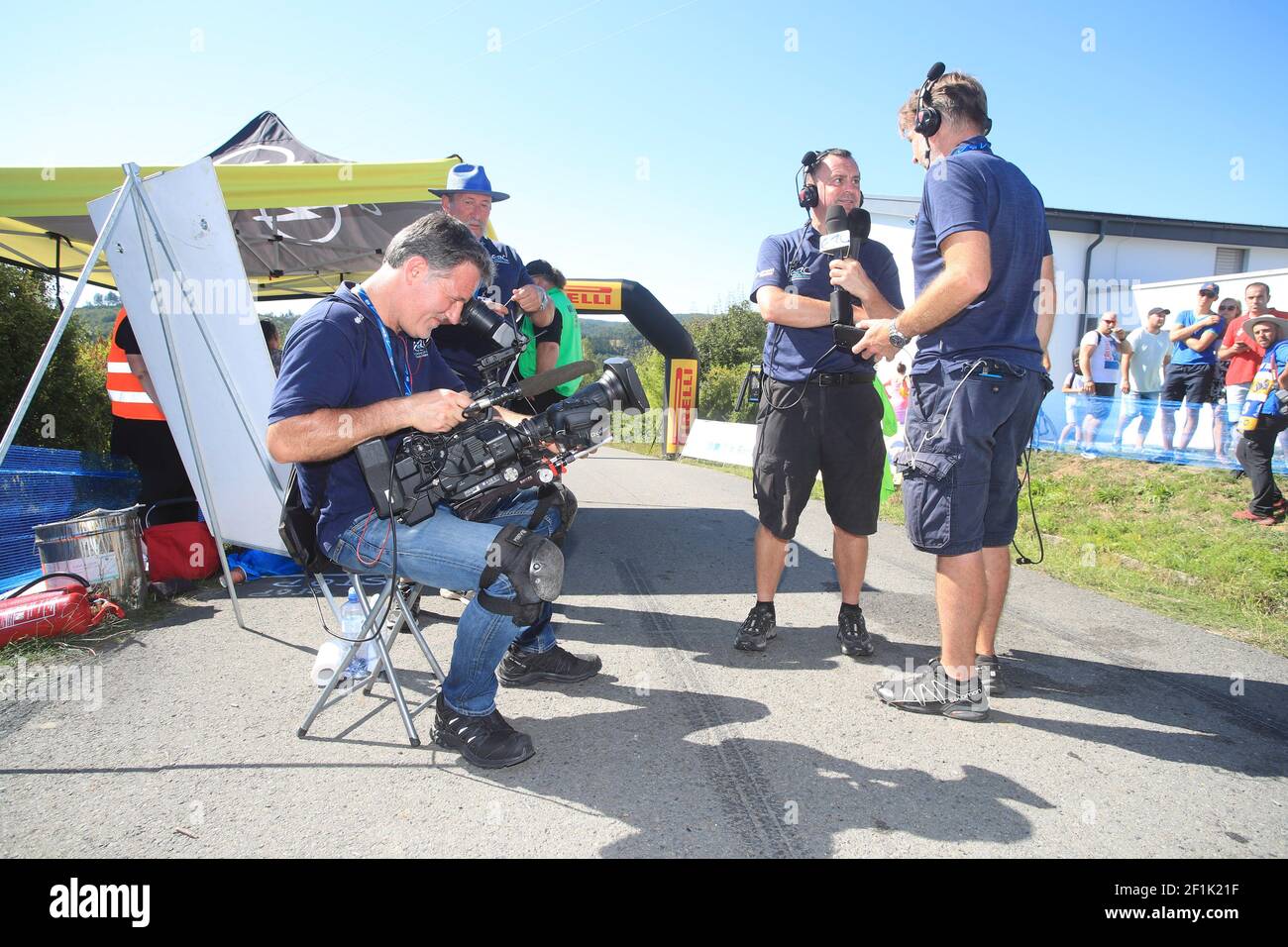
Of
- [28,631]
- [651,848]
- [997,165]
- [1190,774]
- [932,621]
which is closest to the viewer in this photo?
[651,848]

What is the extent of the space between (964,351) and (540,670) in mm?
2348

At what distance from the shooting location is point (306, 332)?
7.66ft

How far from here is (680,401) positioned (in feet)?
58.8

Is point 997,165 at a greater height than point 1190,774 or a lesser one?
greater

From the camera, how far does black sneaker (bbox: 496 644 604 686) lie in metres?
3.36

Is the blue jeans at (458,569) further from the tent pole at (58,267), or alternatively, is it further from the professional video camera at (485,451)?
the tent pole at (58,267)

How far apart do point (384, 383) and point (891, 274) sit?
262cm

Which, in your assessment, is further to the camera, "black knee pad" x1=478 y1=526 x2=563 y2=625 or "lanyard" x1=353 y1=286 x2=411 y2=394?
"lanyard" x1=353 y1=286 x2=411 y2=394

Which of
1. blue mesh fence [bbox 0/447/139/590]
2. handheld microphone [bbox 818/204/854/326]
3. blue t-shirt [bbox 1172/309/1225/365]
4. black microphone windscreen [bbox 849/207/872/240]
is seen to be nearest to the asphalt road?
blue mesh fence [bbox 0/447/139/590]

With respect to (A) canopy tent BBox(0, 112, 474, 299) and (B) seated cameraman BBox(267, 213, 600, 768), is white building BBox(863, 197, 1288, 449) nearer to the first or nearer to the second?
(A) canopy tent BBox(0, 112, 474, 299)

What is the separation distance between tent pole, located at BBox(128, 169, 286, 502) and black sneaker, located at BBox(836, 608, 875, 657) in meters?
2.96

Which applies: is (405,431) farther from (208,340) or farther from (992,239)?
(992,239)
